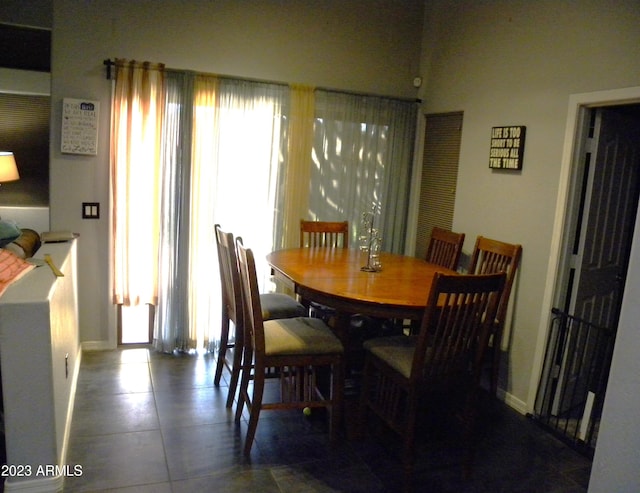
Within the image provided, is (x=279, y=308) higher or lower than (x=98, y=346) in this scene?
higher

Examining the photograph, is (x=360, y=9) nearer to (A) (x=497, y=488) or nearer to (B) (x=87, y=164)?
(B) (x=87, y=164)

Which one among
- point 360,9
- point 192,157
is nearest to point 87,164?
point 192,157

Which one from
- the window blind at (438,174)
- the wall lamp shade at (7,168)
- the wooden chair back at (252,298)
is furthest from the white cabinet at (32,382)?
the window blind at (438,174)

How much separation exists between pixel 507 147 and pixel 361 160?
48.9 inches

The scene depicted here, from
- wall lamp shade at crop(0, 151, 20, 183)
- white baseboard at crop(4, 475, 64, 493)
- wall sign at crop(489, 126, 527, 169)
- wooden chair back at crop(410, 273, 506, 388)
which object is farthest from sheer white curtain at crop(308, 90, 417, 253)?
white baseboard at crop(4, 475, 64, 493)

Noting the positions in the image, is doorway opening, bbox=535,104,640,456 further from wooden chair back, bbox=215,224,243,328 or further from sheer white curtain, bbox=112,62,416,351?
wooden chair back, bbox=215,224,243,328

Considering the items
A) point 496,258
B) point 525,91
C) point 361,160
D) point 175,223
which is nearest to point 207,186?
point 175,223

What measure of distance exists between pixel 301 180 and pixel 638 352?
9.57 ft

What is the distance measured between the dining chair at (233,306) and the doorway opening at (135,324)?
29.3 inches

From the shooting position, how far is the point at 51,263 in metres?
2.37

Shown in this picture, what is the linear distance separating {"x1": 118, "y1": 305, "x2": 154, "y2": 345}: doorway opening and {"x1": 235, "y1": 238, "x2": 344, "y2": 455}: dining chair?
1.34 m

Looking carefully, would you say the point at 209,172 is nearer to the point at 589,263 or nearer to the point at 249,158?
the point at 249,158

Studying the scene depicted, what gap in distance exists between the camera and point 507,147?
10.6 ft

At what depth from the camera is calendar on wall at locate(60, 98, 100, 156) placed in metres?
3.30
